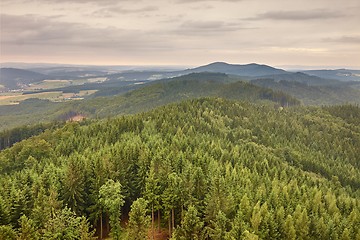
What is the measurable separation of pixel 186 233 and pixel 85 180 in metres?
33.3

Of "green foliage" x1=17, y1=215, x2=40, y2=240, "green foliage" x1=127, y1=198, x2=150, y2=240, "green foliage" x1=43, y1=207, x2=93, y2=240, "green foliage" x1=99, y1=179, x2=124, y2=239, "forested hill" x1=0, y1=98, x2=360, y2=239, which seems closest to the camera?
"green foliage" x1=17, y1=215, x2=40, y2=240

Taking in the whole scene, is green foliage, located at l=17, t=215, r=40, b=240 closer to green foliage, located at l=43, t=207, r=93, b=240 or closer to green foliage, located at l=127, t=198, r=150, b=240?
green foliage, located at l=43, t=207, r=93, b=240

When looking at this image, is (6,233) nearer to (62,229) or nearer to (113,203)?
(62,229)

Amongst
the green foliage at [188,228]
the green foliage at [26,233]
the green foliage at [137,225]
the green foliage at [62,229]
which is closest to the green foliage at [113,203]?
the green foliage at [62,229]

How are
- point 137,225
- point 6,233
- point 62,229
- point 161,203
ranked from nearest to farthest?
point 6,233 < point 62,229 < point 137,225 < point 161,203

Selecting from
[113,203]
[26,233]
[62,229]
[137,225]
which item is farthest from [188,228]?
[26,233]

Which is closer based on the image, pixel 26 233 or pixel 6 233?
pixel 26 233

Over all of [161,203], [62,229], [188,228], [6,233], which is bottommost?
[161,203]

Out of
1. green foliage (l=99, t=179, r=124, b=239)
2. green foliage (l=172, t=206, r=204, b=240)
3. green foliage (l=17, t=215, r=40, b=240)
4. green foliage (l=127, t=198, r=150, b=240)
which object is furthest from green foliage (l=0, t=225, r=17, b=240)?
green foliage (l=172, t=206, r=204, b=240)

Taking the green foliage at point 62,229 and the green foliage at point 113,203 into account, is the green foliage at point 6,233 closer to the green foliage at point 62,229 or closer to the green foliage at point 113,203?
the green foliage at point 62,229

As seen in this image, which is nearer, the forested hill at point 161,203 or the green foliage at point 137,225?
the green foliage at point 137,225

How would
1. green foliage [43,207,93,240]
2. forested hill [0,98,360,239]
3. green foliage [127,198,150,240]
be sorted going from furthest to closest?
forested hill [0,98,360,239] < green foliage [127,198,150,240] < green foliage [43,207,93,240]

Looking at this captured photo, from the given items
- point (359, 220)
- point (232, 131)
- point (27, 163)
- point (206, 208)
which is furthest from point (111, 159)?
point (232, 131)

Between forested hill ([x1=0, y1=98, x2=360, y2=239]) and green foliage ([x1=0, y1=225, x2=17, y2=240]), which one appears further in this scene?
forested hill ([x1=0, y1=98, x2=360, y2=239])
